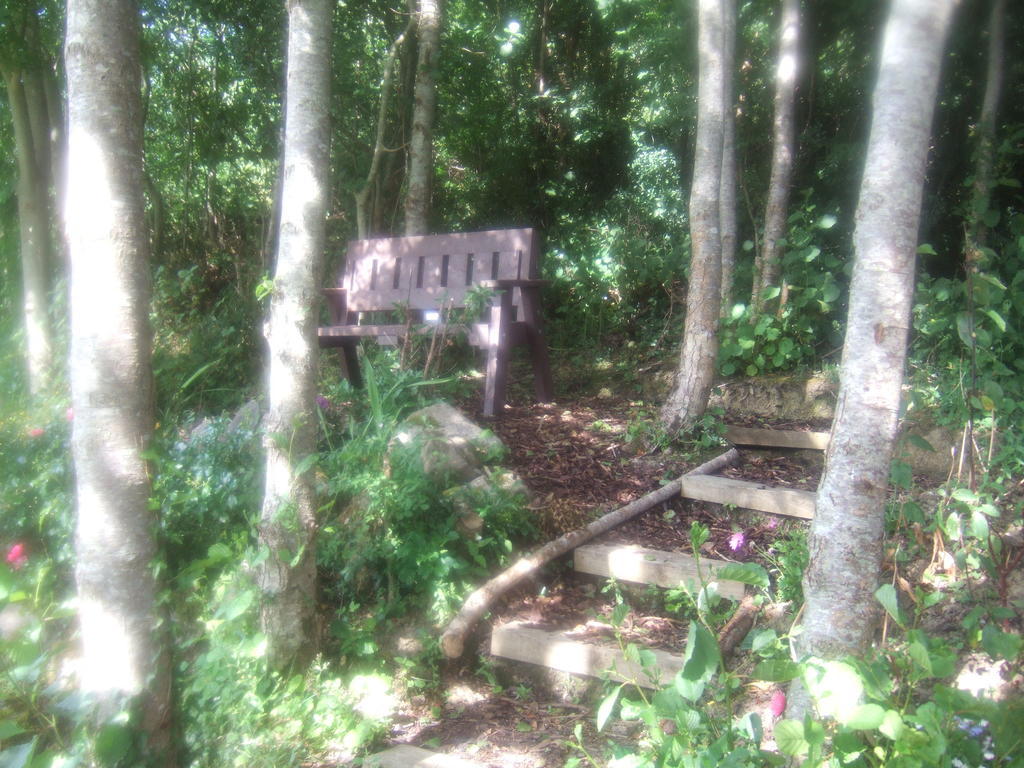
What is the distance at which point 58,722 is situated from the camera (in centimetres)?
275

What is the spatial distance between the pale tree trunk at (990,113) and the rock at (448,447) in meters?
3.49

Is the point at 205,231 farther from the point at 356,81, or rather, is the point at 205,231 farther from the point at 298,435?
the point at 298,435

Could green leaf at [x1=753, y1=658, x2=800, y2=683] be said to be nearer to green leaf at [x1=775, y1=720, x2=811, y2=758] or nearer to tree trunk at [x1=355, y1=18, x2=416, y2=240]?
green leaf at [x1=775, y1=720, x2=811, y2=758]

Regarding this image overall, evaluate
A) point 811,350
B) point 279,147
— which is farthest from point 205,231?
point 811,350

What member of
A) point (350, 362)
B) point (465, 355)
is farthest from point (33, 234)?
point (465, 355)

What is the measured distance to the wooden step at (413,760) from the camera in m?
2.40

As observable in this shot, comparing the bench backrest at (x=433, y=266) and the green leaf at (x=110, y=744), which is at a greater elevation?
the bench backrest at (x=433, y=266)

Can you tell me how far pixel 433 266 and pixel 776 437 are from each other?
2695 millimetres

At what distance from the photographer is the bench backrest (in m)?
5.17

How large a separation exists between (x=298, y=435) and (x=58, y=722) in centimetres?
141

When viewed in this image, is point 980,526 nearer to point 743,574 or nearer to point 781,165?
point 743,574

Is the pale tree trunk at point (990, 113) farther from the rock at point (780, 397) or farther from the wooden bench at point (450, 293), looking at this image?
the wooden bench at point (450, 293)

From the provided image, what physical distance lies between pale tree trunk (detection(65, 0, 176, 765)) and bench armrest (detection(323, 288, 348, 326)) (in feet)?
11.1

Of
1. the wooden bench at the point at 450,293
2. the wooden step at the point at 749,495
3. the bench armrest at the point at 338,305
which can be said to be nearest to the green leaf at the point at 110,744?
the wooden step at the point at 749,495
